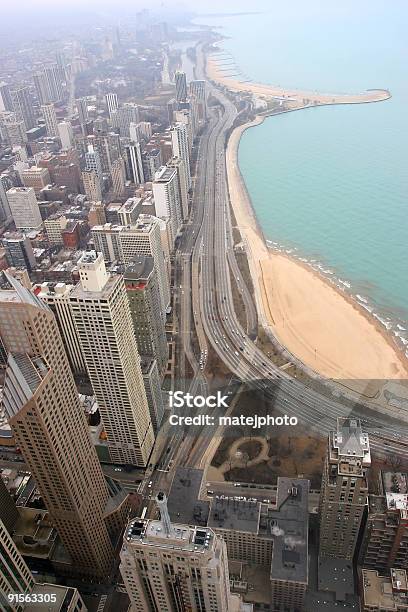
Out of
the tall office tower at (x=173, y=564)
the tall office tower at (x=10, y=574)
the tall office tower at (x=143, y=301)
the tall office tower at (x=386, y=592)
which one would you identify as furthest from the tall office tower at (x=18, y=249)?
the tall office tower at (x=386, y=592)

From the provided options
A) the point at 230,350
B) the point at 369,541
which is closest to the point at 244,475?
the point at 369,541

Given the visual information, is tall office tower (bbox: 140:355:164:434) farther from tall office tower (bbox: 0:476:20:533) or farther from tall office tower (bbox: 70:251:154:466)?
tall office tower (bbox: 0:476:20:533)

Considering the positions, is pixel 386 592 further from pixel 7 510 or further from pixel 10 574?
pixel 7 510

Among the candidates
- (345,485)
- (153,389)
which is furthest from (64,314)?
(345,485)

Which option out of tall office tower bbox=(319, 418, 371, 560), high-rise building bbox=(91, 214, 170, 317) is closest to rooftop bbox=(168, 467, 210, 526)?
tall office tower bbox=(319, 418, 371, 560)

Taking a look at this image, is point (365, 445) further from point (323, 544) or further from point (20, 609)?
point (20, 609)
